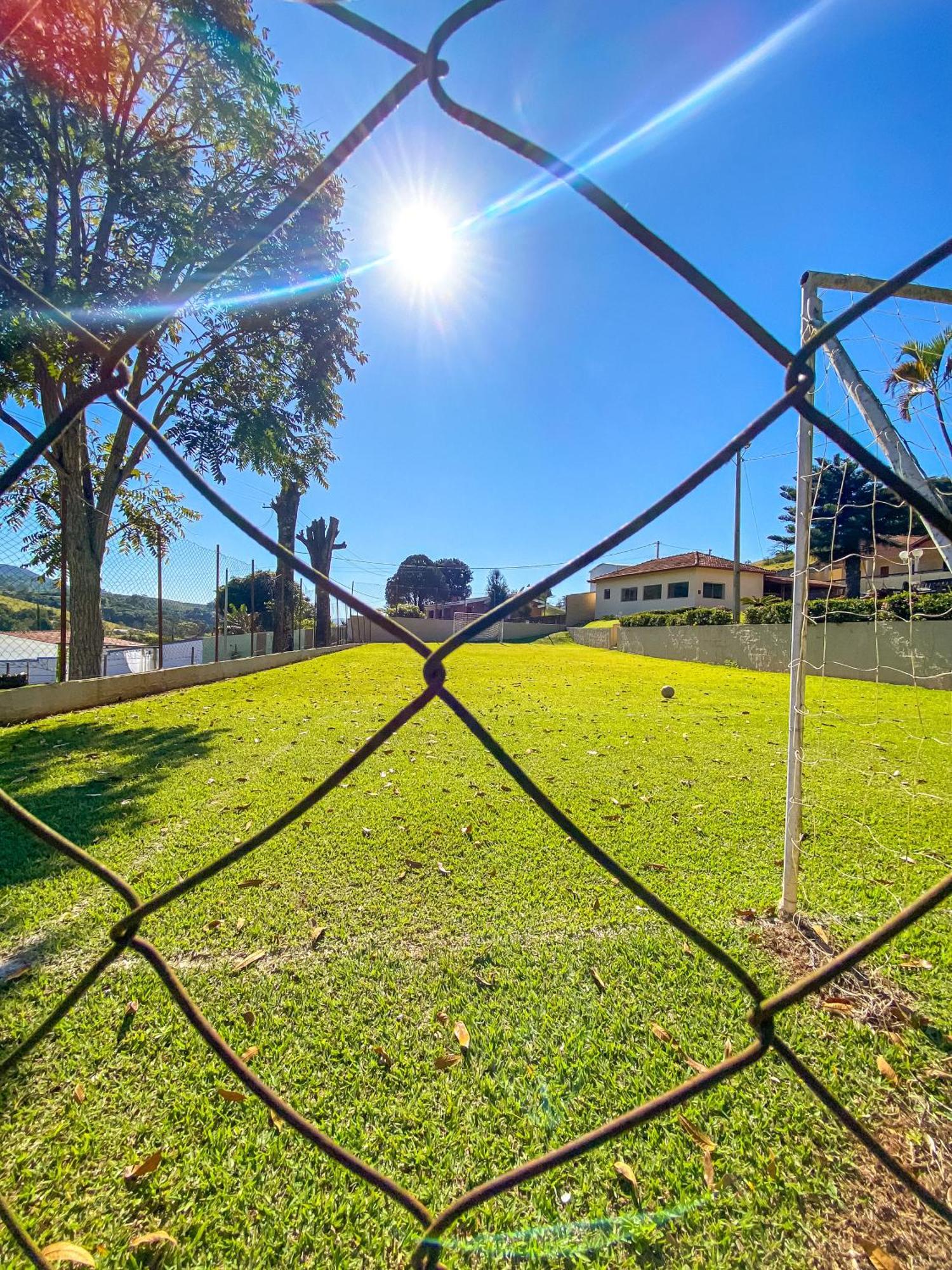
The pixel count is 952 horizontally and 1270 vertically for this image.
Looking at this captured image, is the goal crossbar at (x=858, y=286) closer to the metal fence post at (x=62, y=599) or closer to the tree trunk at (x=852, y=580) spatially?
the metal fence post at (x=62, y=599)

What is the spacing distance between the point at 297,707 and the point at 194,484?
591 centimetres

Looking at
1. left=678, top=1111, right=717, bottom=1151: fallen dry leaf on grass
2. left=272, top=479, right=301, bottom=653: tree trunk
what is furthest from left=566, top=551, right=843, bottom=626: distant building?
left=678, top=1111, right=717, bottom=1151: fallen dry leaf on grass

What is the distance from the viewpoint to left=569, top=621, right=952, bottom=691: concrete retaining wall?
8508 mm

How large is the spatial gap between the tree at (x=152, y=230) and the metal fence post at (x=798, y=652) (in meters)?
4.83

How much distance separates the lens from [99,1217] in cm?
97

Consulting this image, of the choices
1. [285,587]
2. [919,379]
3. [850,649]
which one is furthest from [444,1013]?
[285,587]

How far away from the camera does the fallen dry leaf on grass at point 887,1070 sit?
4.13ft

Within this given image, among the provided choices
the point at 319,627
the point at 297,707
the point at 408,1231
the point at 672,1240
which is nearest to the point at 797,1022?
the point at 672,1240

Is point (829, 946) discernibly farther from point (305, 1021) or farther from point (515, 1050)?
point (305, 1021)

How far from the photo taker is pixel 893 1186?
3.40 ft

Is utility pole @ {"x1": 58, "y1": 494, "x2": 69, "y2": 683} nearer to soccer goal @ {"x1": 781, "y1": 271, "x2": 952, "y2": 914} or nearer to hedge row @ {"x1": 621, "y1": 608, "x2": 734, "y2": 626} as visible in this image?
soccer goal @ {"x1": 781, "y1": 271, "x2": 952, "y2": 914}

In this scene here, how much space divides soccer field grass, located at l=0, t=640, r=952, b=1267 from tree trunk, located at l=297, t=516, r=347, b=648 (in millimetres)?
14056

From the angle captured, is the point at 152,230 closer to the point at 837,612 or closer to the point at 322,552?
the point at 837,612

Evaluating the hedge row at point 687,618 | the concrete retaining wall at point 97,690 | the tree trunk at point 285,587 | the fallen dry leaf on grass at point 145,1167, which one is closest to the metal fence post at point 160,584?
the concrete retaining wall at point 97,690
